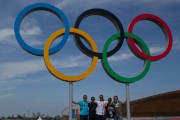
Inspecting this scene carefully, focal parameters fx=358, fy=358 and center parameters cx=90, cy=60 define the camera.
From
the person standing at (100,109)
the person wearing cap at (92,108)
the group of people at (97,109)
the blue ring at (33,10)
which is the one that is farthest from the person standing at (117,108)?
the blue ring at (33,10)

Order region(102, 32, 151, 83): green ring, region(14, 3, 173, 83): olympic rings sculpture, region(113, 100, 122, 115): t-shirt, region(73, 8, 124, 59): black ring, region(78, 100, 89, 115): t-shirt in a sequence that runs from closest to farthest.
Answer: region(14, 3, 173, 83): olympic rings sculpture
region(78, 100, 89, 115): t-shirt
region(113, 100, 122, 115): t-shirt
region(73, 8, 124, 59): black ring
region(102, 32, 151, 83): green ring

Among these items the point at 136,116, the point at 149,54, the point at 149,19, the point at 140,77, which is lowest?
the point at 136,116

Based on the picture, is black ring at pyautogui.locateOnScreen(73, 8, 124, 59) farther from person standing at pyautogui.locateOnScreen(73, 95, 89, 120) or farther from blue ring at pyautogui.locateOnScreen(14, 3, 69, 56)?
person standing at pyautogui.locateOnScreen(73, 95, 89, 120)

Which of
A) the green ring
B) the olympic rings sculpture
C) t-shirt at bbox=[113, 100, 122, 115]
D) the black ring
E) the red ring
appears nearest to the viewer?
the olympic rings sculpture

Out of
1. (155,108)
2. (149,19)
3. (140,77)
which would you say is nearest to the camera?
(140,77)

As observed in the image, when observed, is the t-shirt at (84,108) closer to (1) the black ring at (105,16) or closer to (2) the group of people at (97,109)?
(2) the group of people at (97,109)

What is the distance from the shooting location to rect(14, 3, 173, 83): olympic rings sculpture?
15016 mm

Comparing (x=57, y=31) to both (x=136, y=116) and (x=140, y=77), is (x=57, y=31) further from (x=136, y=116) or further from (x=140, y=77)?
(x=136, y=116)

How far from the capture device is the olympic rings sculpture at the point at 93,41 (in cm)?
1502

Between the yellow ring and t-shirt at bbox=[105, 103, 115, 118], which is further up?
the yellow ring

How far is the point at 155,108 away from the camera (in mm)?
36938

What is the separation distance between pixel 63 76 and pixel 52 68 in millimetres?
578

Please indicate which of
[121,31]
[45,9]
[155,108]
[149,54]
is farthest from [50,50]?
[155,108]

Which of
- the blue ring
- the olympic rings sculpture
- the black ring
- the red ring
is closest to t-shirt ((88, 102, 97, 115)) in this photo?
the olympic rings sculpture
